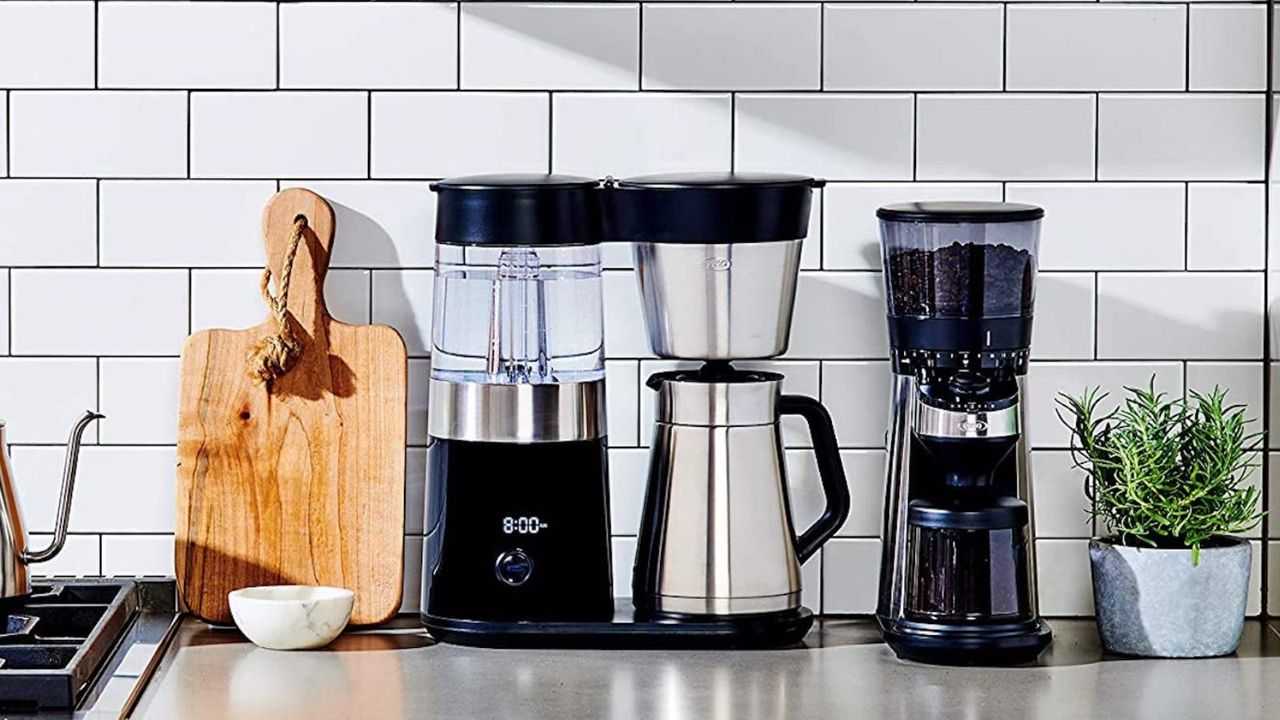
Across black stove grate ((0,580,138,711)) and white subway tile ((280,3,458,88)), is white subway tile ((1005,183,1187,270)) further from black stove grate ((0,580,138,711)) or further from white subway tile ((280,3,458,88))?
black stove grate ((0,580,138,711))

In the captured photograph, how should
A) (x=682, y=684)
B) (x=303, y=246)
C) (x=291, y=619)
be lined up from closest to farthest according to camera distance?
(x=682, y=684) → (x=291, y=619) → (x=303, y=246)

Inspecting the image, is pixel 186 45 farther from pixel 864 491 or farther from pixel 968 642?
pixel 968 642

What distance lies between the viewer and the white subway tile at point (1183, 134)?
1741 mm

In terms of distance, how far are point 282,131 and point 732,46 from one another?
0.46 m

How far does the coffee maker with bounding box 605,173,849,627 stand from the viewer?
5.23 feet

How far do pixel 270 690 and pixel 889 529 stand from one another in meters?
0.59

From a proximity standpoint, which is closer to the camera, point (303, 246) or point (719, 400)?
point (719, 400)

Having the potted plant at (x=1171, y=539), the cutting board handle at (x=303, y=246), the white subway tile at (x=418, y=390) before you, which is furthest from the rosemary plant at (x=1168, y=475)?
the cutting board handle at (x=303, y=246)

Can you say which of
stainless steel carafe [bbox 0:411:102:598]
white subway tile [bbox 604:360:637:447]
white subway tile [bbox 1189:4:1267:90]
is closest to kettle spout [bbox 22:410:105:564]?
stainless steel carafe [bbox 0:411:102:598]

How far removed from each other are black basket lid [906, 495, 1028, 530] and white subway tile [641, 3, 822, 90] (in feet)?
1.47

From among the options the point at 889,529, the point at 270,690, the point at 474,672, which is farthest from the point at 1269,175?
the point at 270,690

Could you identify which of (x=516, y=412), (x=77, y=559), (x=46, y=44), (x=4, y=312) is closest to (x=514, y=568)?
(x=516, y=412)

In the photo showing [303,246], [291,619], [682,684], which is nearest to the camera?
[682,684]

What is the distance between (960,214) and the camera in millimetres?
1562
